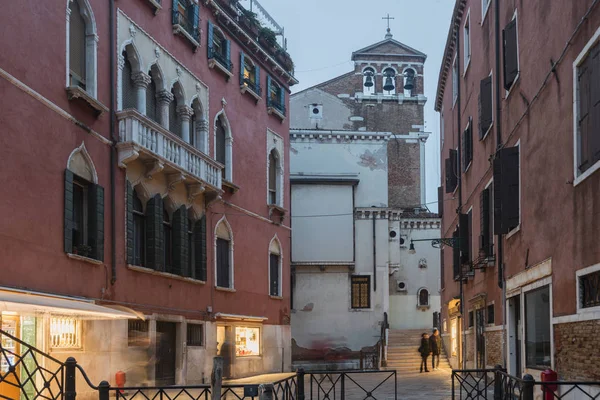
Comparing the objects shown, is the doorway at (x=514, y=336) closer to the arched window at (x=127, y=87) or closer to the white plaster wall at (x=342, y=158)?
the arched window at (x=127, y=87)

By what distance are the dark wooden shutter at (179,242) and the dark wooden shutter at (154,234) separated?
1.24 m

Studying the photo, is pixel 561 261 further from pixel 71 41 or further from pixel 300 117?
pixel 300 117

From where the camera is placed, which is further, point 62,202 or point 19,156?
point 62,202

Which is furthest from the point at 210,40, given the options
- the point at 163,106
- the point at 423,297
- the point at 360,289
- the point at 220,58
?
the point at 423,297

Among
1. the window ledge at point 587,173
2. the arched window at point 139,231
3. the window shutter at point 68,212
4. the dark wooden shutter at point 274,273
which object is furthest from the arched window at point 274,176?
the window ledge at point 587,173

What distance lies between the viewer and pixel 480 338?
22.5 m

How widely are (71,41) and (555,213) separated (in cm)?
983

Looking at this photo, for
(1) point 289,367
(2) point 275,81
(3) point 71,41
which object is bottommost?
(1) point 289,367

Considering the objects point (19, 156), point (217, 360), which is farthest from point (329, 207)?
point (217, 360)

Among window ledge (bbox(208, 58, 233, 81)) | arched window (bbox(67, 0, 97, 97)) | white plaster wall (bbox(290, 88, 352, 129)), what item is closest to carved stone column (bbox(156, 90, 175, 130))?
window ledge (bbox(208, 58, 233, 81))

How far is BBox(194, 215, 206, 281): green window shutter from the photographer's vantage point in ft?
76.8

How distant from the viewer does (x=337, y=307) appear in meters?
36.4

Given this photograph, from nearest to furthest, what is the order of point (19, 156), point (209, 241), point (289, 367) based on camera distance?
point (19, 156) < point (209, 241) < point (289, 367)

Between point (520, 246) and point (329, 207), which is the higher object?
point (329, 207)
